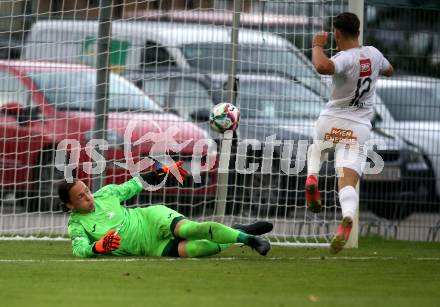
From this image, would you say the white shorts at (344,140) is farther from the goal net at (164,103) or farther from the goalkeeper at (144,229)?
the goal net at (164,103)

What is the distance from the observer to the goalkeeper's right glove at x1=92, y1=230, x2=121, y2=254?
1003 centimetres

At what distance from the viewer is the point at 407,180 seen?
49.8 feet

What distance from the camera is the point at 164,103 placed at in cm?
1450

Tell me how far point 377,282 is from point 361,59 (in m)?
2.33

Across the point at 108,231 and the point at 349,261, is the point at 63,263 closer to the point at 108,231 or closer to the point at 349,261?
the point at 108,231

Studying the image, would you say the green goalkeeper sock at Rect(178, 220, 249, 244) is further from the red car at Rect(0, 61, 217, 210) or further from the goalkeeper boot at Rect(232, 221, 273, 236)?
the red car at Rect(0, 61, 217, 210)

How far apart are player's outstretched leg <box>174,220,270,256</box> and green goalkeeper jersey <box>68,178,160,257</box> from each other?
17.5 inches

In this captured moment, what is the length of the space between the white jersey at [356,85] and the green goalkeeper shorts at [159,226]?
159 centimetres

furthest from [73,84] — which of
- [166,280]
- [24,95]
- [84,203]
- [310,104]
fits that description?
[166,280]

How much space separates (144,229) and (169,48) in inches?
161

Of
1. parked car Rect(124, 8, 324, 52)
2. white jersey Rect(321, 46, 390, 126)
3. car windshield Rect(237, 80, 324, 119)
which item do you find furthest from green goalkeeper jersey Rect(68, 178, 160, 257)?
parked car Rect(124, 8, 324, 52)

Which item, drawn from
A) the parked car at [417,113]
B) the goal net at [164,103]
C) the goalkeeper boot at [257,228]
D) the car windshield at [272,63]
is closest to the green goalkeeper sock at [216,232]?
the goalkeeper boot at [257,228]

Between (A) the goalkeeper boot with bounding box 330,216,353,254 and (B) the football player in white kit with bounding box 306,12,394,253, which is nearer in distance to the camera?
(A) the goalkeeper boot with bounding box 330,216,353,254

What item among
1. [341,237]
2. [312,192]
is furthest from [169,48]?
[341,237]
